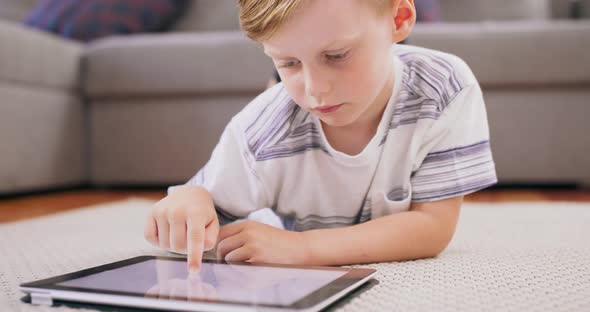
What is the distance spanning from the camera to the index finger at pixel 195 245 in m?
0.56

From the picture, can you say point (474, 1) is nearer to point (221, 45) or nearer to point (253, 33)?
point (221, 45)

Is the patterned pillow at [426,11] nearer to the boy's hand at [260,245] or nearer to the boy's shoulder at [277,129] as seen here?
the boy's shoulder at [277,129]

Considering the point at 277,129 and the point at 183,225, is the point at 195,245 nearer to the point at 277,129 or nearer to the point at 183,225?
the point at 183,225

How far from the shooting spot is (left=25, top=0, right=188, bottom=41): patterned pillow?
1.90m

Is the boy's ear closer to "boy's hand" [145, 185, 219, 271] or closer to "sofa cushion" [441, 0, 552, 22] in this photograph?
"boy's hand" [145, 185, 219, 271]

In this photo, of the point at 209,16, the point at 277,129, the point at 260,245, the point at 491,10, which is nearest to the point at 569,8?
the point at 491,10

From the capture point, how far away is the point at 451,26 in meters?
1.58

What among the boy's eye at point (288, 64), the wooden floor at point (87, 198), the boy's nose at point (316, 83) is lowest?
the wooden floor at point (87, 198)

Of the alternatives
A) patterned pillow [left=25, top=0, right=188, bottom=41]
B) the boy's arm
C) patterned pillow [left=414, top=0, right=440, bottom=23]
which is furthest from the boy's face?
patterned pillow [left=25, top=0, right=188, bottom=41]

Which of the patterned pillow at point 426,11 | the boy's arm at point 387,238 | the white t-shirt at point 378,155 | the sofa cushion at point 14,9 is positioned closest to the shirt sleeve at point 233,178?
the white t-shirt at point 378,155

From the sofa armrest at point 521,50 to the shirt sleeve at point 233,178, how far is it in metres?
0.90

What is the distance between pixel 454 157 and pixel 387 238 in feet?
0.38

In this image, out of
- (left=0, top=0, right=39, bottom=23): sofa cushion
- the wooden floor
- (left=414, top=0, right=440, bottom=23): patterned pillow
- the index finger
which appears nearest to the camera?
the index finger

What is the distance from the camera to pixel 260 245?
2.04 ft
